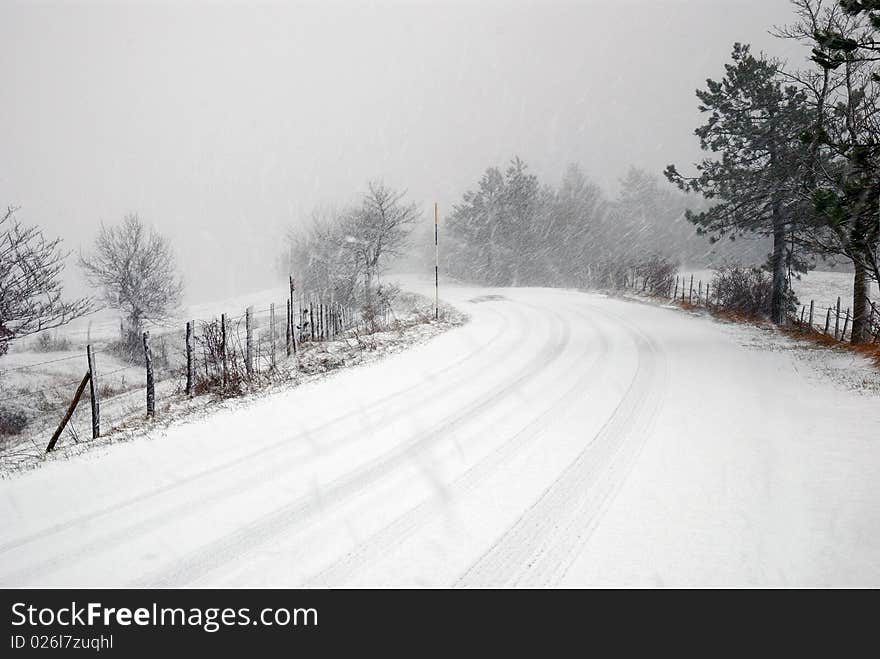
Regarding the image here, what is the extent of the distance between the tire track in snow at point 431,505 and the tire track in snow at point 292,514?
79 centimetres

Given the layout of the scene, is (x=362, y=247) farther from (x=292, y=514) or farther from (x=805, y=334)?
(x=292, y=514)

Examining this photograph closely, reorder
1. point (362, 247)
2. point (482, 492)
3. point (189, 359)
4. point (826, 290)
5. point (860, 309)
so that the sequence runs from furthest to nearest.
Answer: point (362, 247), point (826, 290), point (860, 309), point (189, 359), point (482, 492)

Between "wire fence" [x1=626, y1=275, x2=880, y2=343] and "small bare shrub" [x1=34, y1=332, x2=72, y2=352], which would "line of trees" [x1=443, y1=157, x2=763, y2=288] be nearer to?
"wire fence" [x1=626, y1=275, x2=880, y2=343]

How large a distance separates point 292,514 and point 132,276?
98.0 feet

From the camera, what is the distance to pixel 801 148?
15031 millimetres

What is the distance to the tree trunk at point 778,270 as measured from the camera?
58.1 feet

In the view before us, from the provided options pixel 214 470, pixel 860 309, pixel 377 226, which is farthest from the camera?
pixel 377 226

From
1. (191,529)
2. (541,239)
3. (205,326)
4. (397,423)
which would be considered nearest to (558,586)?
(191,529)

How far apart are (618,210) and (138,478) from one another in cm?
7339

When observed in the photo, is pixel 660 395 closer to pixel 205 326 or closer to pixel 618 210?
pixel 205 326

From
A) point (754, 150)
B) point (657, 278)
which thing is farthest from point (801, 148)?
point (657, 278)

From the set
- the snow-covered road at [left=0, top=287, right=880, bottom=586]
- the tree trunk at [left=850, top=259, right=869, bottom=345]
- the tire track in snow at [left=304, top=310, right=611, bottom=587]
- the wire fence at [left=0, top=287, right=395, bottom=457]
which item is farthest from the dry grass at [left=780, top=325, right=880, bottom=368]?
the wire fence at [left=0, top=287, right=395, bottom=457]

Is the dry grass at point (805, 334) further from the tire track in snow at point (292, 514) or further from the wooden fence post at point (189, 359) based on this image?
the wooden fence post at point (189, 359)

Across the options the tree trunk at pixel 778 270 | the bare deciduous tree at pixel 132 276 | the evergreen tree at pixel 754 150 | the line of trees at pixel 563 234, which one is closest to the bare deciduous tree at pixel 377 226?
the bare deciduous tree at pixel 132 276
